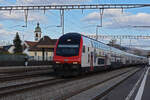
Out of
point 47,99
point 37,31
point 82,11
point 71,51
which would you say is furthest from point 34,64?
point 37,31

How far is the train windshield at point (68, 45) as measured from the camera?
22.5 meters

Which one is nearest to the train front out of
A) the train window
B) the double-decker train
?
the double-decker train

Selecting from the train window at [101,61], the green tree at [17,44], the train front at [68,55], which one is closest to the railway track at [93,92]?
the train front at [68,55]

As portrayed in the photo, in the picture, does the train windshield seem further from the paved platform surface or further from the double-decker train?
the paved platform surface

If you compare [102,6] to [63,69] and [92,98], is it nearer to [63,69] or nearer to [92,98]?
[63,69]

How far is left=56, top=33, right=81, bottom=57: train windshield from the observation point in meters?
22.5

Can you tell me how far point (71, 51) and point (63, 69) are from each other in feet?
5.60

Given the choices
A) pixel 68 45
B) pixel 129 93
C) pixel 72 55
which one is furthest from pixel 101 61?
pixel 129 93

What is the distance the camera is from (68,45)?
75.2 ft

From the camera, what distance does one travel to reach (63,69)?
867 inches

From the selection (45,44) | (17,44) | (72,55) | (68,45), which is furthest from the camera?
(17,44)

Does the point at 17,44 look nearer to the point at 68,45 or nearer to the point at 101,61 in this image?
the point at 101,61

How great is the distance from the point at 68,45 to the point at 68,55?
1001 millimetres

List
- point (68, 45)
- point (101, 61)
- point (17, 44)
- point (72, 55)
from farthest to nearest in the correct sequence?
point (17, 44)
point (101, 61)
point (68, 45)
point (72, 55)
